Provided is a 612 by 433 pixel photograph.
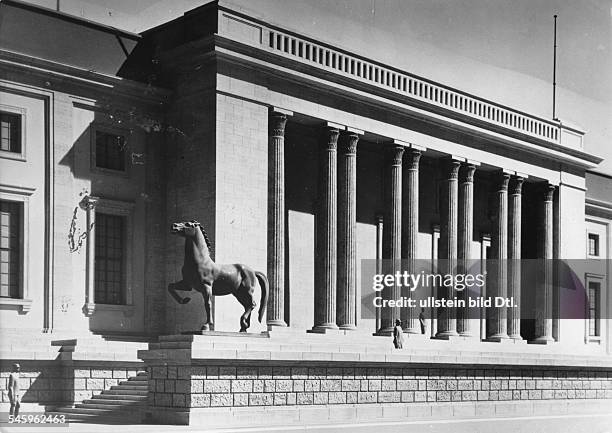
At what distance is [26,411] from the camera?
28.0 metres

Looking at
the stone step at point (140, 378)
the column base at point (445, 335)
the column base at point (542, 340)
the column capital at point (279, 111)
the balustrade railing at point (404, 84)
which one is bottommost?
the column base at point (542, 340)

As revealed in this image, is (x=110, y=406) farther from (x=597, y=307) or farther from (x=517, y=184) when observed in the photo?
(x=597, y=307)

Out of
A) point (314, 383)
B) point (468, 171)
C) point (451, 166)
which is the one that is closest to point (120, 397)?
point (314, 383)

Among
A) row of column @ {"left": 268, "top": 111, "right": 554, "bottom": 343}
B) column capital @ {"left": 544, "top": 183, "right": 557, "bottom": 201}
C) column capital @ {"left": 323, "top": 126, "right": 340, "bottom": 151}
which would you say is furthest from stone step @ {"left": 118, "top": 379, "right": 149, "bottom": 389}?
column capital @ {"left": 544, "top": 183, "right": 557, "bottom": 201}

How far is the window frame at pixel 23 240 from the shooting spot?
3316cm

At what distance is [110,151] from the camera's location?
37.2 meters

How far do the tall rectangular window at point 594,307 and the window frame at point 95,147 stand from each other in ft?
115

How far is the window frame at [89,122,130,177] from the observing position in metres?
36.0

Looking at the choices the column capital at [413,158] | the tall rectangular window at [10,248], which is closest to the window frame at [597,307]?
the column capital at [413,158]

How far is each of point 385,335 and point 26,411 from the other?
19.4m

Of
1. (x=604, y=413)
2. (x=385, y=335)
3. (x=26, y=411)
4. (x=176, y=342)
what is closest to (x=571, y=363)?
(x=604, y=413)

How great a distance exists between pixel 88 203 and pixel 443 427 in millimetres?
16449

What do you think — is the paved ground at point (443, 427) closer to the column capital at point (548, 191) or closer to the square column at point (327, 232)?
the square column at point (327, 232)

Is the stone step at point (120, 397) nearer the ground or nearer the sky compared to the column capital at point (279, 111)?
nearer the ground
